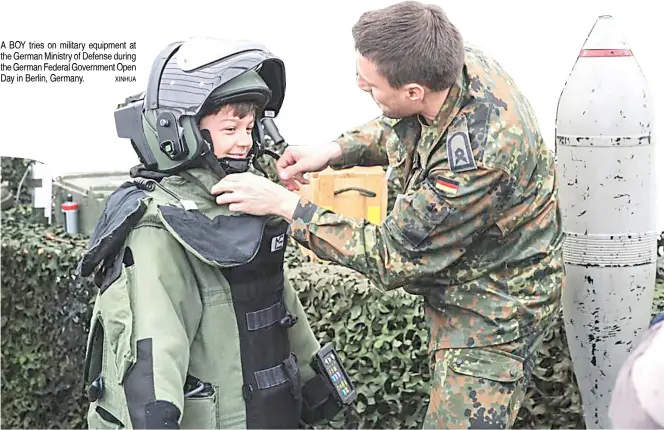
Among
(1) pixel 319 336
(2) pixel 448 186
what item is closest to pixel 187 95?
(2) pixel 448 186

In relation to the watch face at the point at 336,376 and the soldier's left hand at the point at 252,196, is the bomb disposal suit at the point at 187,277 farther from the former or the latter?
the watch face at the point at 336,376

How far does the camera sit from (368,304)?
4859 millimetres

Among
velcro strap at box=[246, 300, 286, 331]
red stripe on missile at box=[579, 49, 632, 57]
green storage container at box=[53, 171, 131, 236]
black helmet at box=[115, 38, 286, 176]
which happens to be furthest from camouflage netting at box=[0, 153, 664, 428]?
black helmet at box=[115, 38, 286, 176]

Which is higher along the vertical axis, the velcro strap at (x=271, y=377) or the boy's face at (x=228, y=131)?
the boy's face at (x=228, y=131)

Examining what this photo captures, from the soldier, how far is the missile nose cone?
80 cm

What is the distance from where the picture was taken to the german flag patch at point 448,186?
3084 mm

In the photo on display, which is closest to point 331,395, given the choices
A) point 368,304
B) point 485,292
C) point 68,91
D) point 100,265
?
point 485,292

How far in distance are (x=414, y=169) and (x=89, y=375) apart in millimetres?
1231

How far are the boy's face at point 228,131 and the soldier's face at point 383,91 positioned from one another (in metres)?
0.37

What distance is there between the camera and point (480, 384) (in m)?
3.29

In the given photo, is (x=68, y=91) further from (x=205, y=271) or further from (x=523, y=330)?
(x=523, y=330)

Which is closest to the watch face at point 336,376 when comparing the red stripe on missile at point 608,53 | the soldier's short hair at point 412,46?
the soldier's short hair at point 412,46

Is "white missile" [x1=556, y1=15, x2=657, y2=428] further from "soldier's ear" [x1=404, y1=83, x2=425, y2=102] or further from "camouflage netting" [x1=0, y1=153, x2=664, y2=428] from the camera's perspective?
"soldier's ear" [x1=404, y1=83, x2=425, y2=102]

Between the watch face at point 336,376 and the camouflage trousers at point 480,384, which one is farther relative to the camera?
the watch face at point 336,376
